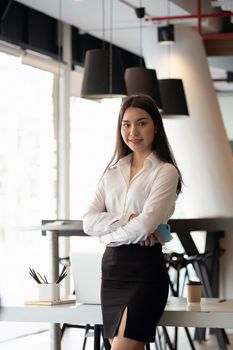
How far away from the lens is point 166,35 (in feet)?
31.5

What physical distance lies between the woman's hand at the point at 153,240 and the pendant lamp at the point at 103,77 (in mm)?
3551

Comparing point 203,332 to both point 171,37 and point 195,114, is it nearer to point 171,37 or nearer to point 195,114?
point 195,114

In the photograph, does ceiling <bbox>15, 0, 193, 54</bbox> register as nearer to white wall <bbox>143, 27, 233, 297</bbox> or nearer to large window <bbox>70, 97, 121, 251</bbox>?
white wall <bbox>143, 27, 233, 297</bbox>

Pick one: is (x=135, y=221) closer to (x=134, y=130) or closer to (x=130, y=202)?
(x=130, y=202)

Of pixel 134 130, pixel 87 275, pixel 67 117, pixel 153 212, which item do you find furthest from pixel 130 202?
pixel 67 117

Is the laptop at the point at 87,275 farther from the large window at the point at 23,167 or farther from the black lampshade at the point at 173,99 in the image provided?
the large window at the point at 23,167

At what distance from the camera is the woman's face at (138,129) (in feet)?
12.0

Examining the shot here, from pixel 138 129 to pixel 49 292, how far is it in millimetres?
833

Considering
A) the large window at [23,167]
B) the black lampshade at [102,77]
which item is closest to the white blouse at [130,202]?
the black lampshade at [102,77]

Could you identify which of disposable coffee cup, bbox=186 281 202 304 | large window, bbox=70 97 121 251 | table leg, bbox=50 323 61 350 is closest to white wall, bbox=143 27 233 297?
large window, bbox=70 97 121 251

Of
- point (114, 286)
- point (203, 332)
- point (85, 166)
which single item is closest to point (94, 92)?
point (203, 332)

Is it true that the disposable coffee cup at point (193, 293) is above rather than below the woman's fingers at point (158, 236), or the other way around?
below

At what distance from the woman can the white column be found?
5.33m

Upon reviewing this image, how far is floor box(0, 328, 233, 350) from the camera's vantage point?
7828 mm
